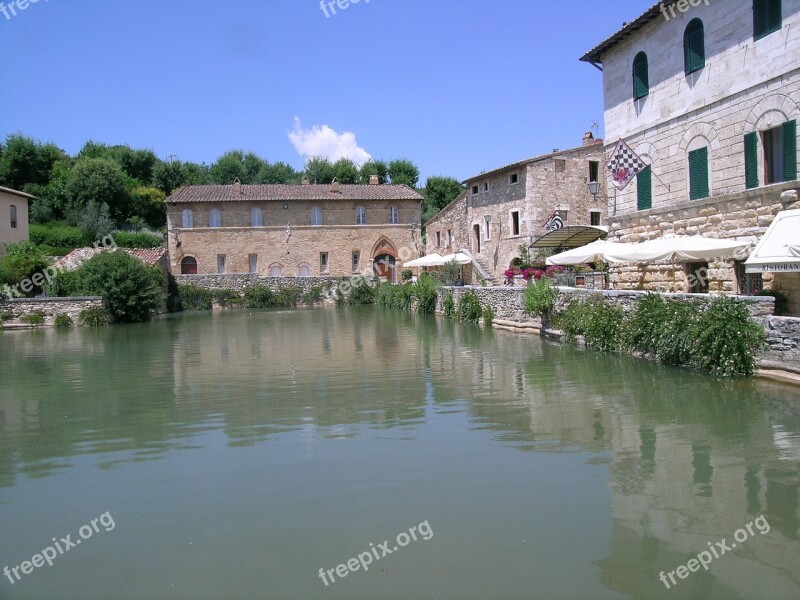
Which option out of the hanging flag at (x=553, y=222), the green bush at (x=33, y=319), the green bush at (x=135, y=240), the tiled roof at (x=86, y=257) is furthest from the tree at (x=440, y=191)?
the green bush at (x=33, y=319)

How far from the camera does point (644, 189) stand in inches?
677

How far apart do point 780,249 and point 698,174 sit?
4.62 metres

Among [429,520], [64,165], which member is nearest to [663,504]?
[429,520]

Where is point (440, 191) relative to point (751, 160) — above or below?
above

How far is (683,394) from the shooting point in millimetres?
9445

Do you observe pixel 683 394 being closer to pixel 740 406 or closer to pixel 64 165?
pixel 740 406

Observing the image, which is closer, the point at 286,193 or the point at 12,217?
the point at 12,217

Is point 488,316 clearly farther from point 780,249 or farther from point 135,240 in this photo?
point 135,240

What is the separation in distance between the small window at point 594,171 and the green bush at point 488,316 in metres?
10.1

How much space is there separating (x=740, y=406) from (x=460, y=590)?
19.6 feet

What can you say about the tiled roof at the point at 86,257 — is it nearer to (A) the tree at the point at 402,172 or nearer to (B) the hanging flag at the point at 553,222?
(B) the hanging flag at the point at 553,222

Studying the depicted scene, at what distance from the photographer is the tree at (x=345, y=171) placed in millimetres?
56197

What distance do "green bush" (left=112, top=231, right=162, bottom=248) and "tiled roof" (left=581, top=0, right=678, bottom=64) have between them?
28806 mm
